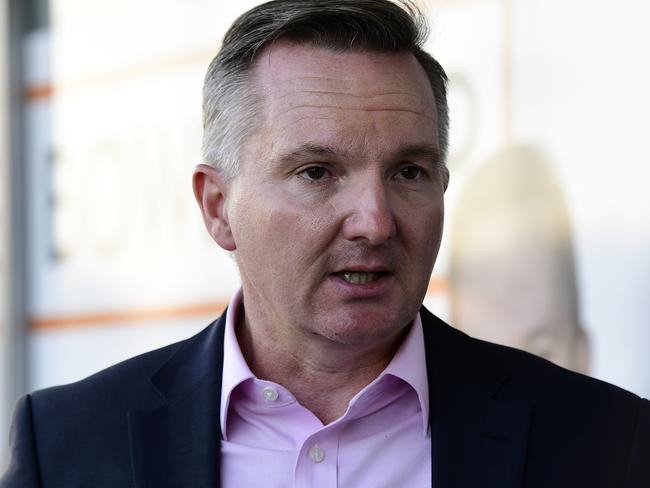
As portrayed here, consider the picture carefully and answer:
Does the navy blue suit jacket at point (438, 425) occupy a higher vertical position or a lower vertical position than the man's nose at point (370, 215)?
lower

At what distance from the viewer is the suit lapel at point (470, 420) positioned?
217 centimetres

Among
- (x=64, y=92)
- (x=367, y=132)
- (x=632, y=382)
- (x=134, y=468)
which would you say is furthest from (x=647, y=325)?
(x=64, y=92)

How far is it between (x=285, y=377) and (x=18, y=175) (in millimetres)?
2987

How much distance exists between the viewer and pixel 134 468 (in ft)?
7.43

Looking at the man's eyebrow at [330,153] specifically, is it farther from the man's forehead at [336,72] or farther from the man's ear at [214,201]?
the man's ear at [214,201]

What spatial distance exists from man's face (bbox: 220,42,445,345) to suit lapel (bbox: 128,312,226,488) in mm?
220

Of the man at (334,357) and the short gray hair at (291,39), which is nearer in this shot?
the man at (334,357)

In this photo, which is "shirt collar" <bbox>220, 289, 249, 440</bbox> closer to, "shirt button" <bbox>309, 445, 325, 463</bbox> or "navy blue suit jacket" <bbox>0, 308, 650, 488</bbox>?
"navy blue suit jacket" <bbox>0, 308, 650, 488</bbox>

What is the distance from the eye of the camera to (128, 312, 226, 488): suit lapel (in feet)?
7.38

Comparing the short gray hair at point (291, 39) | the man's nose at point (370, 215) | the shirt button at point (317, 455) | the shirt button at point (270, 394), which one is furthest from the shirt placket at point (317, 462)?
the short gray hair at point (291, 39)

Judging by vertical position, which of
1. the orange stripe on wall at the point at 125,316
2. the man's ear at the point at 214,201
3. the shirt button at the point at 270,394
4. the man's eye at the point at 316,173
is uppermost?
the man's eye at the point at 316,173

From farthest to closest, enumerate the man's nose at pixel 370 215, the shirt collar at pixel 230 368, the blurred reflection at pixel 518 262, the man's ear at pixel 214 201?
the blurred reflection at pixel 518 262 < the man's ear at pixel 214 201 < the shirt collar at pixel 230 368 < the man's nose at pixel 370 215

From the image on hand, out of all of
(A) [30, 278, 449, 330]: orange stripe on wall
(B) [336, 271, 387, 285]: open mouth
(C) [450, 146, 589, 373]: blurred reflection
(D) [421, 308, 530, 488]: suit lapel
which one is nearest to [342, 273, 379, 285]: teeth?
(B) [336, 271, 387, 285]: open mouth

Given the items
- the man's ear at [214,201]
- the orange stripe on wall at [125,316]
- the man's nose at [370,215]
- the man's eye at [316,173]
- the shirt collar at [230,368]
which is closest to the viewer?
the man's nose at [370,215]
